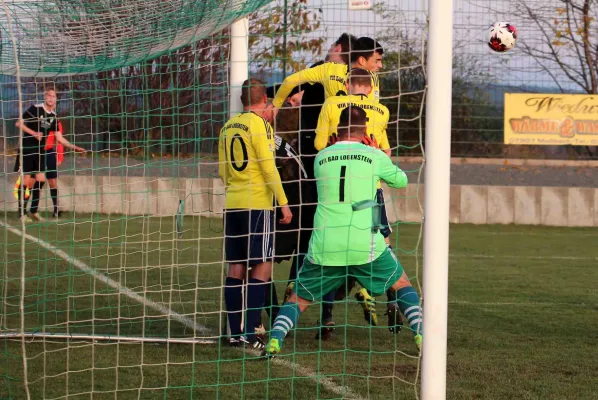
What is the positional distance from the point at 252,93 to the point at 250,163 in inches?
18.4

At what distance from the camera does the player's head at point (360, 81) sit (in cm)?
687

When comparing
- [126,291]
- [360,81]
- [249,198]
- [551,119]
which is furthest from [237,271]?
[551,119]

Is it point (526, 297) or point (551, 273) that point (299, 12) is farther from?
point (551, 273)

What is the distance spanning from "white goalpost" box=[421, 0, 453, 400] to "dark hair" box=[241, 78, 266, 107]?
211 cm

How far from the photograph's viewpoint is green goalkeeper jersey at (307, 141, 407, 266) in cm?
586

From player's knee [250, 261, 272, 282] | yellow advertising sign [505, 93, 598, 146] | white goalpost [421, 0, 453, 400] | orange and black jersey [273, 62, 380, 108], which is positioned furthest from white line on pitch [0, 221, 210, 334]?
yellow advertising sign [505, 93, 598, 146]

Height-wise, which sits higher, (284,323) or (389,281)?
(389,281)

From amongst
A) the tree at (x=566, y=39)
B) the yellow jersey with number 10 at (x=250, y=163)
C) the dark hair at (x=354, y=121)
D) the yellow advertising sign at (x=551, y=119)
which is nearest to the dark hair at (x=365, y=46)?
the yellow jersey with number 10 at (x=250, y=163)

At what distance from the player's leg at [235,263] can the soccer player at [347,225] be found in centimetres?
91

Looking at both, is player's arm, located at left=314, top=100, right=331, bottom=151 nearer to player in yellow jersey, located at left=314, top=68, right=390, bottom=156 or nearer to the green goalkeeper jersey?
player in yellow jersey, located at left=314, top=68, right=390, bottom=156

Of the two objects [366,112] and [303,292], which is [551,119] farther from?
[303,292]

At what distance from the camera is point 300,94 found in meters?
7.37

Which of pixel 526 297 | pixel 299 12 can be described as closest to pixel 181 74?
pixel 299 12

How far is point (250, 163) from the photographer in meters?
6.79
